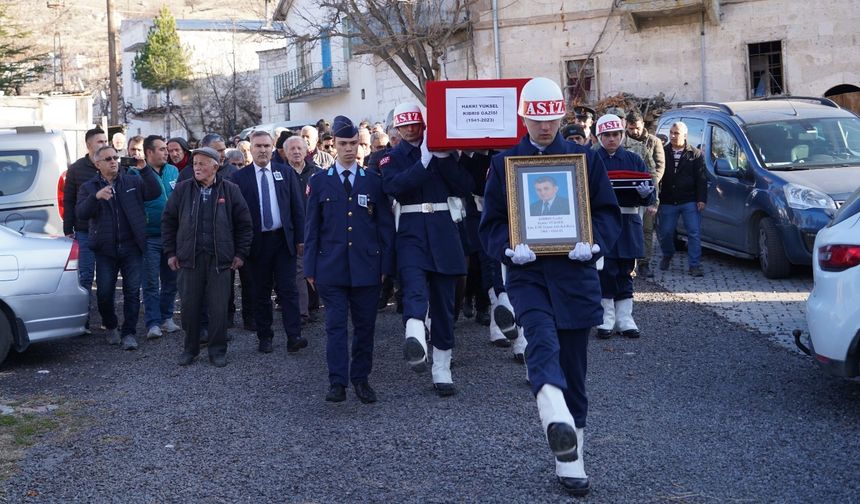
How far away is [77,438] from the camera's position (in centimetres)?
687

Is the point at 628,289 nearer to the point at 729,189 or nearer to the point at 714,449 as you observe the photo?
the point at 714,449

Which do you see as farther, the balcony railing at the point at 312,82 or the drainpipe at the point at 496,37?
the balcony railing at the point at 312,82

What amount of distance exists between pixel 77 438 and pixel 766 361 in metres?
5.09

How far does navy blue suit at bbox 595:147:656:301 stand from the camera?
30.7 feet

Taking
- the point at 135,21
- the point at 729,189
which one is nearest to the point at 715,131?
the point at 729,189

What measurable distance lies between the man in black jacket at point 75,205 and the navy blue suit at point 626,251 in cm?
500

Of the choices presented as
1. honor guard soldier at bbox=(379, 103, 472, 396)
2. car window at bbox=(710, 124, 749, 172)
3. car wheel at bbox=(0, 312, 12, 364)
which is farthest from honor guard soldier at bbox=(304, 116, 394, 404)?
car window at bbox=(710, 124, 749, 172)

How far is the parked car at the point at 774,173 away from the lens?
39.3 ft

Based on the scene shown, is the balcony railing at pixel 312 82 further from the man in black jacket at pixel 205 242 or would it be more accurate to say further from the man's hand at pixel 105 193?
the man in black jacket at pixel 205 242

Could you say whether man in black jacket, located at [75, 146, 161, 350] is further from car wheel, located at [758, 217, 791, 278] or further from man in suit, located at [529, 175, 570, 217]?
car wheel, located at [758, 217, 791, 278]

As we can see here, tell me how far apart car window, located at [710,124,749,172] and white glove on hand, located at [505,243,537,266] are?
27.8ft

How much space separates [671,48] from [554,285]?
22752 mm

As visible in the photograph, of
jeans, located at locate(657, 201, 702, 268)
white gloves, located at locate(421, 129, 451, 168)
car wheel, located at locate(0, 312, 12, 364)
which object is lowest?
car wheel, located at locate(0, 312, 12, 364)

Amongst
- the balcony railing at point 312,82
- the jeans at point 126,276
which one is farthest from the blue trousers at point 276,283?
the balcony railing at point 312,82
